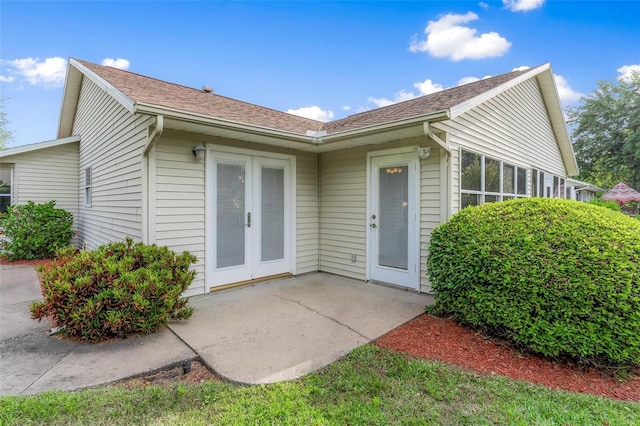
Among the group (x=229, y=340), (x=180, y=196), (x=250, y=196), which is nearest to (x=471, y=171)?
(x=250, y=196)

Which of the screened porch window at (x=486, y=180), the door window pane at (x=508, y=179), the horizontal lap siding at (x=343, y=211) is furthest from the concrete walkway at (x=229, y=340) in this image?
the door window pane at (x=508, y=179)

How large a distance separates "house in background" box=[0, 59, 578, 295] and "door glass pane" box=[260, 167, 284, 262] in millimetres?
29

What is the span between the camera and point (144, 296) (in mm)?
3252

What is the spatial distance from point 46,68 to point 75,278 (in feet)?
43.6

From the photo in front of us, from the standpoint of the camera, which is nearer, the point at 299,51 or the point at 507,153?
the point at 507,153

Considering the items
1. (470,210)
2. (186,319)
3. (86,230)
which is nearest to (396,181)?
(470,210)

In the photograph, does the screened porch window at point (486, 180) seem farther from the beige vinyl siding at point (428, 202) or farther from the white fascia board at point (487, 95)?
the white fascia board at point (487, 95)

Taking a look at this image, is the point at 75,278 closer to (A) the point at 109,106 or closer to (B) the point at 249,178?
(B) the point at 249,178

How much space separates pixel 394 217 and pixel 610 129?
23.7 m

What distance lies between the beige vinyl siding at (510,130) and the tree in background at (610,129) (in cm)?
1408

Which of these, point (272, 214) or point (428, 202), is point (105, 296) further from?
point (428, 202)

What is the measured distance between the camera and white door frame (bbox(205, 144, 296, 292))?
15.9ft

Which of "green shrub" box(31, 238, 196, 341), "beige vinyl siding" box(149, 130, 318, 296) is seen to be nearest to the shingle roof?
"beige vinyl siding" box(149, 130, 318, 296)

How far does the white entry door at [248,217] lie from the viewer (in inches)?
197
